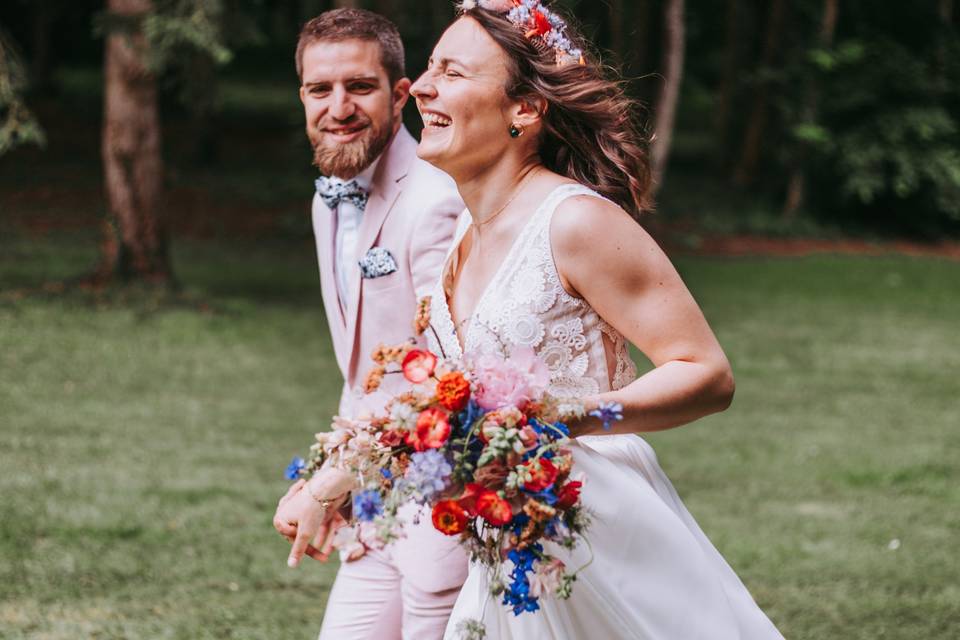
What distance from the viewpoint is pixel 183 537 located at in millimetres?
6895

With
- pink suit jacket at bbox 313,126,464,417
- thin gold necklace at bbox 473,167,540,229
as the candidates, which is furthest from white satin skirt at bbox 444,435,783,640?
pink suit jacket at bbox 313,126,464,417

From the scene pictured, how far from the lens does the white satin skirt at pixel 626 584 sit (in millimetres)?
2713

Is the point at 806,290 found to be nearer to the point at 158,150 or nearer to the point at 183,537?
the point at 158,150

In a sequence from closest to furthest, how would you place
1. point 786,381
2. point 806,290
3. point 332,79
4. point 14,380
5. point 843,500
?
point 332,79, point 843,500, point 14,380, point 786,381, point 806,290

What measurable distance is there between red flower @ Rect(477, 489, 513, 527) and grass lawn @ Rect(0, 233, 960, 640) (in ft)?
11.2

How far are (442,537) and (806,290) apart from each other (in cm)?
1558

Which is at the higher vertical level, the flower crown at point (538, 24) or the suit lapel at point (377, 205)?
the flower crown at point (538, 24)

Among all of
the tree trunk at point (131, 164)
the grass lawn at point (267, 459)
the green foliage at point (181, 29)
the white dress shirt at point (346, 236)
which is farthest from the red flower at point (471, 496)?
the tree trunk at point (131, 164)

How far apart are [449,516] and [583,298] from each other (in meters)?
0.64

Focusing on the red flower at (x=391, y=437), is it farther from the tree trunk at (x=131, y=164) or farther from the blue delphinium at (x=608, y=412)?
the tree trunk at (x=131, y=164)

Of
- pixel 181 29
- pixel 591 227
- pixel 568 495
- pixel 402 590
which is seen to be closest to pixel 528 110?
pixel 591 227

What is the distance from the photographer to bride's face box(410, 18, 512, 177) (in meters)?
2.90

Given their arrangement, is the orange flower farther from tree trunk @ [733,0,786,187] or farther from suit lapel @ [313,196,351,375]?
tree trunk @ [733,0,786,187]

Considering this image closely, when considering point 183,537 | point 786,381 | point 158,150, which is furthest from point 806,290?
point 183,537
